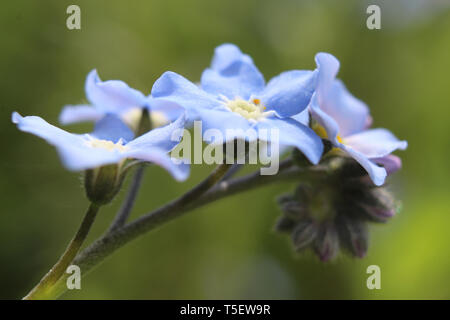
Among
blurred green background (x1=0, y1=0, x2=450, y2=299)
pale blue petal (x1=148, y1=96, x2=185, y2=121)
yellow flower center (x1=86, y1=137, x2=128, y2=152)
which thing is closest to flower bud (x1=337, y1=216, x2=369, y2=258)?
pale blue petal (x1=148, y1=96, x2=185, y2=121)

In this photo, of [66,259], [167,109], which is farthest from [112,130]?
[66,259]

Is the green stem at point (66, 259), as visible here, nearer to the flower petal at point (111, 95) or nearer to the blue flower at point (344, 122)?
the flower petal at point (111, 95)

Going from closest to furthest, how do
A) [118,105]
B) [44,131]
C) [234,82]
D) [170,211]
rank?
[44,131]
[170,211]
[234,82]
[118,105]

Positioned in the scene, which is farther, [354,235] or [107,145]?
[354,235]

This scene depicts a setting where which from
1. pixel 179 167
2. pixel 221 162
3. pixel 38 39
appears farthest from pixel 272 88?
pixel 38 39

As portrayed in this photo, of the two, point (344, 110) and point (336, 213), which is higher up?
point (344, 110)

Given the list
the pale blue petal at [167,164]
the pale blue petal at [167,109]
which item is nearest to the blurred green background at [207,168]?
the pale blue petal at [167,109]

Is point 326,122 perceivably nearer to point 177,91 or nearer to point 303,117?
point 303,117
